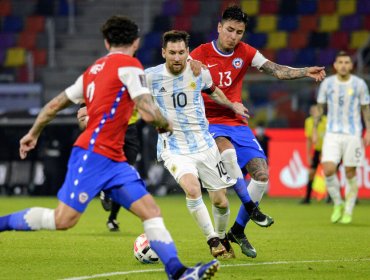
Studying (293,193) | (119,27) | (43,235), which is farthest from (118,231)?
(293,193)

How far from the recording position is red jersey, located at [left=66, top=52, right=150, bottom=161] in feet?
24.2

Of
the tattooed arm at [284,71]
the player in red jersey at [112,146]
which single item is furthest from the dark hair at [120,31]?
the tattooed arm at [284,71]

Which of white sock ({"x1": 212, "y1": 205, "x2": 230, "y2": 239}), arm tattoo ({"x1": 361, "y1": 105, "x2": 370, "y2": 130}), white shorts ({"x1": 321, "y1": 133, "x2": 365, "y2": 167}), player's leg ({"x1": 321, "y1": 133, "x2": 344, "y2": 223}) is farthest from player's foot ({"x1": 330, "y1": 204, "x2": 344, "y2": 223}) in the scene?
white sock ({"x1": 212, "y1": 205, "x2": 230, "y2": 239})

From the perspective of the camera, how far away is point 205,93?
10.0 m

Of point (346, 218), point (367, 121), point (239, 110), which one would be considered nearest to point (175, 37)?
point (239, 110)

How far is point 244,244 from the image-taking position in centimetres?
1006

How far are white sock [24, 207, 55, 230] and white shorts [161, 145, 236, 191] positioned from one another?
203 cm

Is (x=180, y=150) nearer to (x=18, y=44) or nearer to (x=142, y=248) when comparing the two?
(x=142, y=248)

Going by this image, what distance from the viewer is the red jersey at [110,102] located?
24.2 ft

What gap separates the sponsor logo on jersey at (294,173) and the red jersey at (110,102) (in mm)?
14540

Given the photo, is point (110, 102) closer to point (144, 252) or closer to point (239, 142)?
Result: point (144, 252)

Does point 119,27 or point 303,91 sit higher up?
point 119,27

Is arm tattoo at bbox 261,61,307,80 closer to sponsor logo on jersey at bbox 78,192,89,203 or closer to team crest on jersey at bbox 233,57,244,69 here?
team crest on jersey at bbox 233,57,244,69

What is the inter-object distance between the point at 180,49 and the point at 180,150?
3.12 feet
